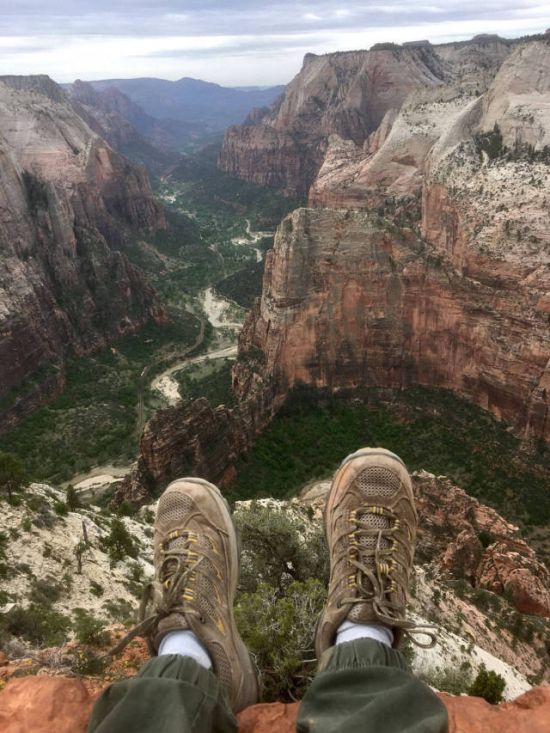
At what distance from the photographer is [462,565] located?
87.2 ft

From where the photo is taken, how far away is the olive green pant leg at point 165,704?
4.58 metres

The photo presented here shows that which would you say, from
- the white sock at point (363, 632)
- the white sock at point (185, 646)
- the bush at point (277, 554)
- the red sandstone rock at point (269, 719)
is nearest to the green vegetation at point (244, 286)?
the bush at point (277, 554)

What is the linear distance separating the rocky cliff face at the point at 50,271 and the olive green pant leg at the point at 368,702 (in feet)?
174

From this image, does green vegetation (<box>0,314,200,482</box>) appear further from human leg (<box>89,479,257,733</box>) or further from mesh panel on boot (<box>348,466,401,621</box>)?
mesh panel on boot (<box>348,466,401,621</box>)

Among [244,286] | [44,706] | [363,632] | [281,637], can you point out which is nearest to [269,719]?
[363,632]

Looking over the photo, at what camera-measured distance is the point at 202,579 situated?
7195 millimetres

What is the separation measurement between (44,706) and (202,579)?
7.35ft

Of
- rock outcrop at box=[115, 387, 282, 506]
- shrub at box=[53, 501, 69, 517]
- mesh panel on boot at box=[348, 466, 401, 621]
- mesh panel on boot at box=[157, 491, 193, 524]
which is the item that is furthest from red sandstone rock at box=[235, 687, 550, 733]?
rock outcrop at box=[115, 387, 282, 506]

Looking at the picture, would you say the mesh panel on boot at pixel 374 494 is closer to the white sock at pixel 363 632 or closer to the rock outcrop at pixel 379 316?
the white sock at pixel 363 632

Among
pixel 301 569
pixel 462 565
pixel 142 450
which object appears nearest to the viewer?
pixel 301 569

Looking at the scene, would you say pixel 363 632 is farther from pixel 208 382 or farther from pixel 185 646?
pixel 208 382

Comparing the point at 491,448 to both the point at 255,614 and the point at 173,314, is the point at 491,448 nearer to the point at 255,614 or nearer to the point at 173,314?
the point at 255,614

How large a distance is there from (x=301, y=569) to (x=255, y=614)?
4042 mm

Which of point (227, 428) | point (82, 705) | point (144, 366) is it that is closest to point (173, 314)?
point (144, 366)
